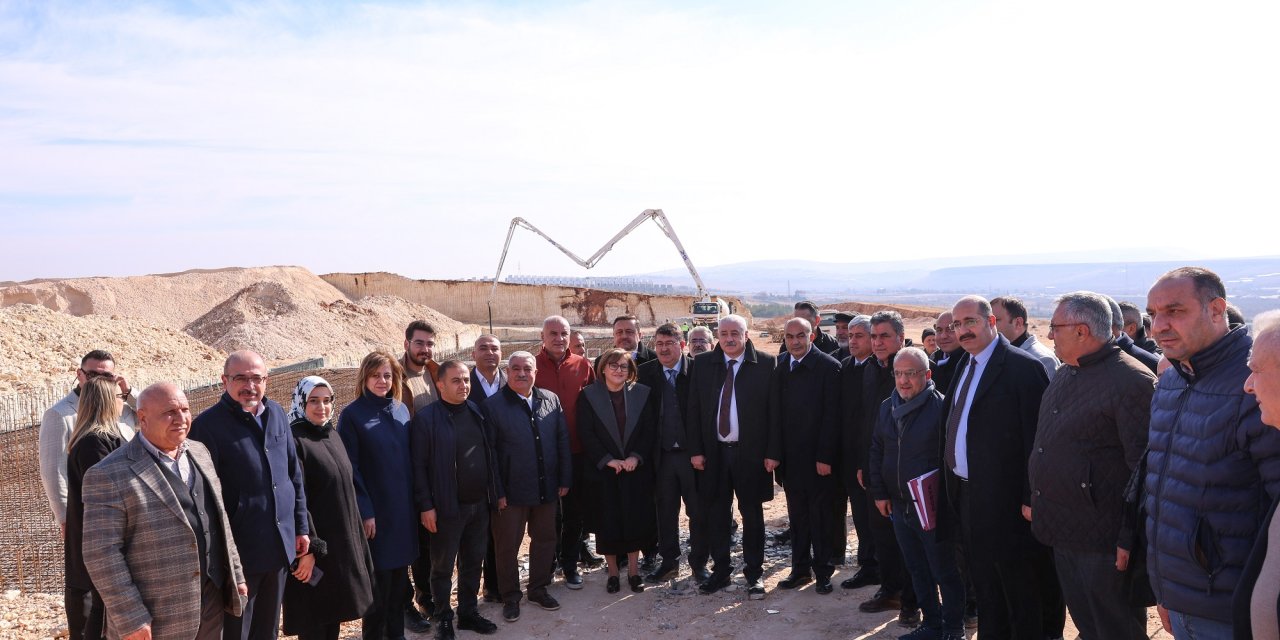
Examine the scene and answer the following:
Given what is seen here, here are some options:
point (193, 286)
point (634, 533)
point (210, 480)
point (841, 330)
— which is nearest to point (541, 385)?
point (634, 533)

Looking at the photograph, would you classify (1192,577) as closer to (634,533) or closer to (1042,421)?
(1042,421)

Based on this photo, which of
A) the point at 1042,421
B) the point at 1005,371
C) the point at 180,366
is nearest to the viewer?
the point at 1042,421

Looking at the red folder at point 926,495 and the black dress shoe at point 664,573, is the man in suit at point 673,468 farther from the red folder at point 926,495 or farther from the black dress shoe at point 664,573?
the red folder at point 926,495

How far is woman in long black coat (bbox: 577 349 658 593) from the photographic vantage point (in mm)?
5781

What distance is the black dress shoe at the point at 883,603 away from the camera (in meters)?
5.21

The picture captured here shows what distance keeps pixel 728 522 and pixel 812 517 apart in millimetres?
583

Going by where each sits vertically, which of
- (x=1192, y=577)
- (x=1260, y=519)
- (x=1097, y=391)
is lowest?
(x=1192, y=577)

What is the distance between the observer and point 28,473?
9.88m

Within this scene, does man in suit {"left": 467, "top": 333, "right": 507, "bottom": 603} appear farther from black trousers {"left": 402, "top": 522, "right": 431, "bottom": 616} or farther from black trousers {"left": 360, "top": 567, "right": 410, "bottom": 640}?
black trousers {"left": 360, "top": 567, "right": 410, "bottom": 640}

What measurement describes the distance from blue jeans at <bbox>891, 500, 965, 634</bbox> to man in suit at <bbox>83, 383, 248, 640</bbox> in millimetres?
3526

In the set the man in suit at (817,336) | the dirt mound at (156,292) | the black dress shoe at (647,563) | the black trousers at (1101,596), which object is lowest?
the black dress shoe at (647,563)

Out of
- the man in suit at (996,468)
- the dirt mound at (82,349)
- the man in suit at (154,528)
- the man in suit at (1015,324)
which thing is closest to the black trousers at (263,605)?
the man in suit at (154,528)

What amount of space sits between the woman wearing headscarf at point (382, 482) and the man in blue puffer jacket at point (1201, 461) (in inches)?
A: 146

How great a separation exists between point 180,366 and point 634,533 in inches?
751
